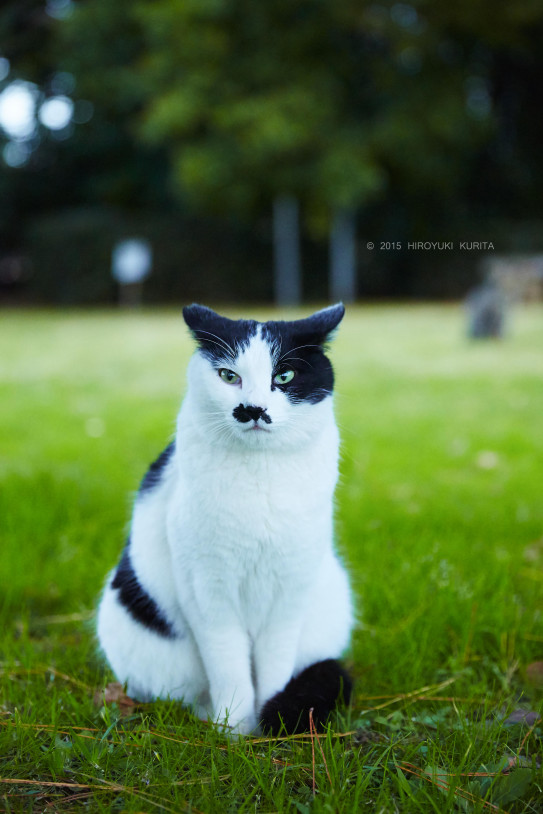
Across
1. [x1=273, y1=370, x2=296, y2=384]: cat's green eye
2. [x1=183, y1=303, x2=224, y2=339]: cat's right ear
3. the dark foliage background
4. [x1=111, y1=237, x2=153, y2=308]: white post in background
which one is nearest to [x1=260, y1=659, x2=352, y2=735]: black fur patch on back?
[x1=273, y1=370, x2=296, y2=384]: cat's green eye

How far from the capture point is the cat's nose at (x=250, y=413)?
138cm

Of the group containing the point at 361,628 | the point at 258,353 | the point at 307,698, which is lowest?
the point at 361,628

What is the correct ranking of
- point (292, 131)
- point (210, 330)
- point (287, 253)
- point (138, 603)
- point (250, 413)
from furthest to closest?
point (287, 253) < point (292, 131) < point (138, 603) < point (210, 330) < point (250, 413)

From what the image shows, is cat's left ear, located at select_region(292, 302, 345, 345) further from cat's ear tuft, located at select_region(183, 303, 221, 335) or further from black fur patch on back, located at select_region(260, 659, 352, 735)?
black fur patch on back, located at select_region(260, 659, 352, 735)

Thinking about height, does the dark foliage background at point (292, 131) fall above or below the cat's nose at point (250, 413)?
above

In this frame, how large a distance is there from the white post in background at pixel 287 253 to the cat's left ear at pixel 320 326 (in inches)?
514

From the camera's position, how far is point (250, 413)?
4.55 feet

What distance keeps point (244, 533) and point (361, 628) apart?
2.70 feet

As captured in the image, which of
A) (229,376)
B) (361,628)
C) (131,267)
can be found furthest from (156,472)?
(131,267)

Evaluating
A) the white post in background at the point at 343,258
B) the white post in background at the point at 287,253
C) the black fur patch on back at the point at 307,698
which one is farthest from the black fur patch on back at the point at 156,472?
the white post in background at the point at 343,258

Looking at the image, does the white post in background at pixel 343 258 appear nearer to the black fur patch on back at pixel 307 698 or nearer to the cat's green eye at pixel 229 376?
the black fur patch on back at pixel 307 698

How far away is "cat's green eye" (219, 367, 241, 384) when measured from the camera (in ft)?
4.75

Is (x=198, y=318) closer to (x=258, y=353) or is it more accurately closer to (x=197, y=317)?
(x=197, y=317)

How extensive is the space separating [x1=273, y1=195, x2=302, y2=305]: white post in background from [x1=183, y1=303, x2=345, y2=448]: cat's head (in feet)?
43.0
